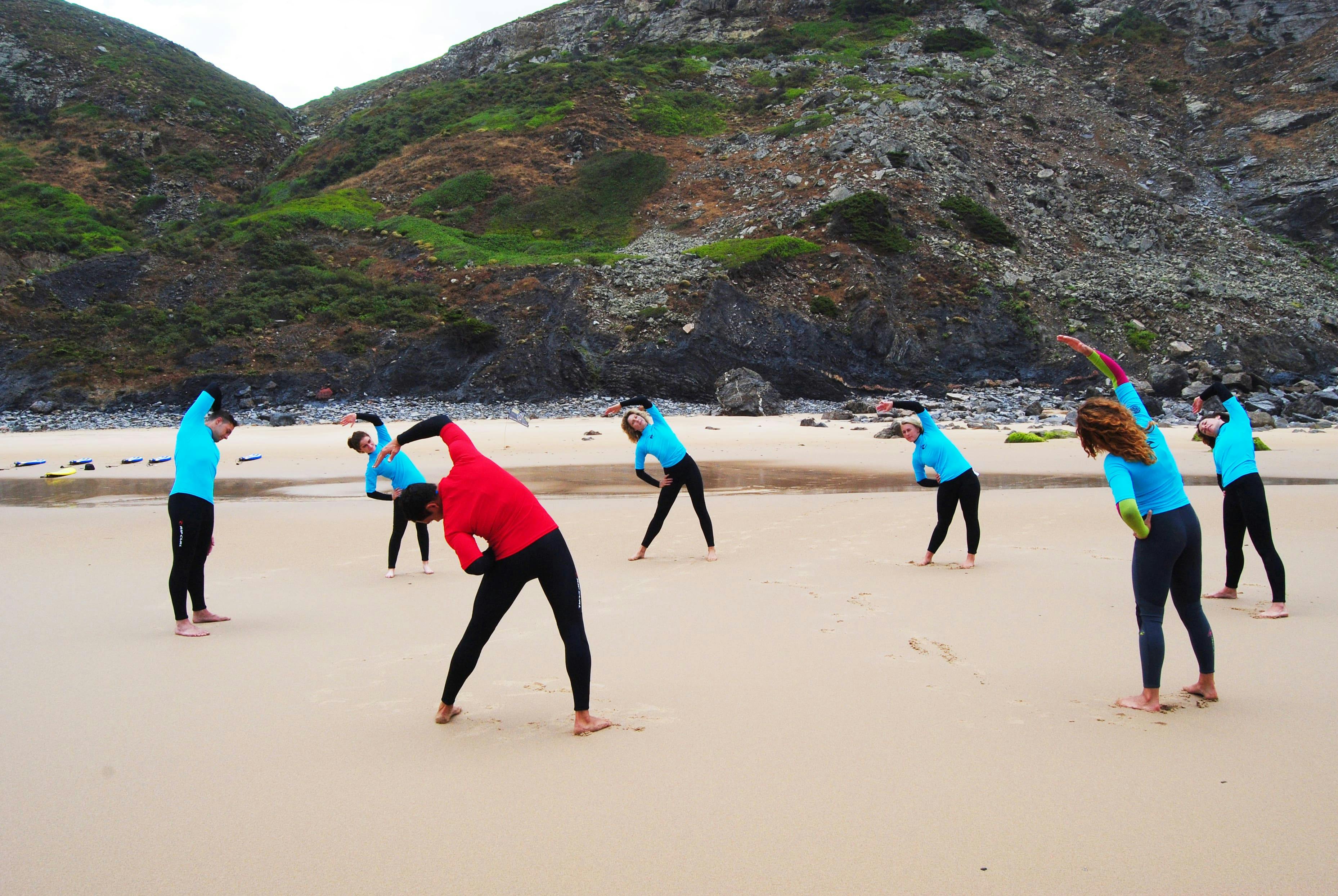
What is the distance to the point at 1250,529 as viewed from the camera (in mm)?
6383

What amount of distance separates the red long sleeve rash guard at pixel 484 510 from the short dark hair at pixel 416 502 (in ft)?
0.25

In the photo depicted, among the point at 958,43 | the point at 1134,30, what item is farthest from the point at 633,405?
the point at 1134,30

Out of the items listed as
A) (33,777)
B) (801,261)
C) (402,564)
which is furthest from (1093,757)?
(801,261)

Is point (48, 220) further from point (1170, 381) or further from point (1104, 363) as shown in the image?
point (1170, 381)

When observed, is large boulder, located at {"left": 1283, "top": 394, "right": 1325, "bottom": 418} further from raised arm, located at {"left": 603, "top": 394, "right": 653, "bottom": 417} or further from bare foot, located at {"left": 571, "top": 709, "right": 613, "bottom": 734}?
bare foot, located at {"left": 571, "top": 709, "right": 613, "bottom": 734}

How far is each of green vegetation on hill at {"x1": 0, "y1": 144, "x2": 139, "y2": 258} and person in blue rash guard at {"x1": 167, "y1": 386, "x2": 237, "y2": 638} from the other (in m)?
37.2

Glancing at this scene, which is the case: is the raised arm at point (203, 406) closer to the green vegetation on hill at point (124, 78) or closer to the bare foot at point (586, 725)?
the bare foot at point (586, 725)

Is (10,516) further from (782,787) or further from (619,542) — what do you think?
(782,787)

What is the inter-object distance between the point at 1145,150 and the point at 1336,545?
1843 inches

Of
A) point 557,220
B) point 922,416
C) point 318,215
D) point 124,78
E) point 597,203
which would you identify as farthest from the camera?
point 124,78

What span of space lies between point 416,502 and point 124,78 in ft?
236

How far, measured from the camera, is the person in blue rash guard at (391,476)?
7359mm

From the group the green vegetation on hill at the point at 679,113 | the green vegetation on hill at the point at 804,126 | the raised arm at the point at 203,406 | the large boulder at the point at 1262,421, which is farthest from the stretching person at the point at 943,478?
the green vegetation on hill at the point at 679,113

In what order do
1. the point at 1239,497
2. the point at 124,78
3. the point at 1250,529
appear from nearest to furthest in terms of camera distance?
the point at 1250,529 < the point at 1239,497 < the point at 124,78
